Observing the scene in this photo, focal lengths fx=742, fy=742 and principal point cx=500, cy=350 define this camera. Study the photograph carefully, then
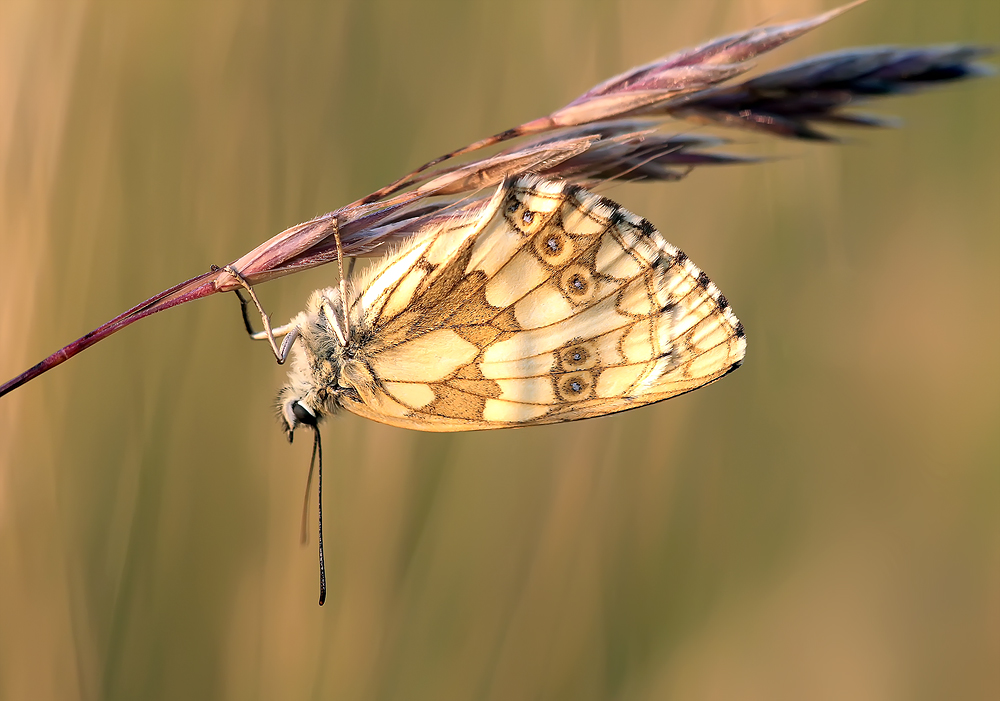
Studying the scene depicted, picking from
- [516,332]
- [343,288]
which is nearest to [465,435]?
[516,332]

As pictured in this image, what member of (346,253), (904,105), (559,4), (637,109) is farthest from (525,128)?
(904,105)

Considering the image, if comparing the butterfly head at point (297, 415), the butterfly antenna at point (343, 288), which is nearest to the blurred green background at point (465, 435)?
the butterfly head at point (297, 415)

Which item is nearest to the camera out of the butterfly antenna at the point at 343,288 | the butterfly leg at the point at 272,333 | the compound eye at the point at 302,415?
the butterfly antenna at the point at 343,288

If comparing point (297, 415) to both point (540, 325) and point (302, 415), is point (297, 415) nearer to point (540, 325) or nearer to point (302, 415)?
point (302, 415)

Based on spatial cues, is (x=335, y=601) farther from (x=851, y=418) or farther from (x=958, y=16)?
(x=958, y=16)

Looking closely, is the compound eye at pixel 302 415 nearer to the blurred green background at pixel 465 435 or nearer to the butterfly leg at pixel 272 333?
the butterfly leg at pixel 272 333

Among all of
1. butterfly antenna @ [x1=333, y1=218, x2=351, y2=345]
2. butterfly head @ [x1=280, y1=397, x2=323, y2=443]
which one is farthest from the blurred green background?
butterfly antenna @ [x1=333, y1=218, x2=351, y2=345]

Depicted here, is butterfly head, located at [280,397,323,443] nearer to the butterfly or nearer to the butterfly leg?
the butterfly

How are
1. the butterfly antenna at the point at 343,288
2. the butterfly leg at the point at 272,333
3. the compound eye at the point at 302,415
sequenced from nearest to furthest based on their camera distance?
the butterfly antenna at the point at 343,288 → the butterfly leg at the point at 272,333 → the compound eye at the point at 302,415
